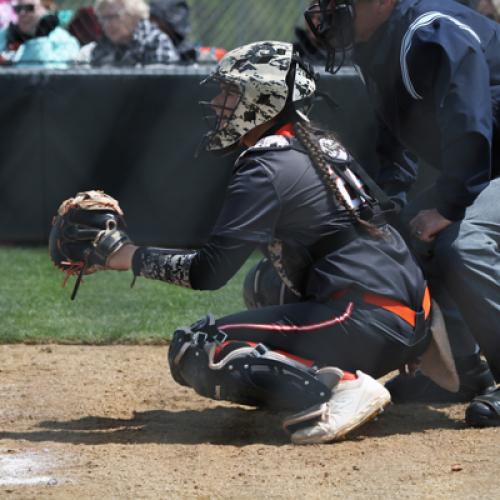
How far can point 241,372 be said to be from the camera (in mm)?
3553

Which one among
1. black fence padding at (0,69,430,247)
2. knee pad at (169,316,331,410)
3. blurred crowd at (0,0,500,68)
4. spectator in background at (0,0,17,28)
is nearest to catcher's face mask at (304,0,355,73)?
knee pad at (169,316,331,410)

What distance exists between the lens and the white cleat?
11.5 feet

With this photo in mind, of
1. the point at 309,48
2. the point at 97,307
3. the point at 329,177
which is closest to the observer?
the point at 329,177

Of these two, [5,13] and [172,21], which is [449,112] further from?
[5,13]

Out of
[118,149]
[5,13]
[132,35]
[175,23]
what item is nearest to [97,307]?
[118,149]

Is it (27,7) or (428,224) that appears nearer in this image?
(428,224)

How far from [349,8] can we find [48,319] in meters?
2.62

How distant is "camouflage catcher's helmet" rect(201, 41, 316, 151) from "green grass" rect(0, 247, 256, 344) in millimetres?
1813

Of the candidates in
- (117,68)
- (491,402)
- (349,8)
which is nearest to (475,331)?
(491,402)

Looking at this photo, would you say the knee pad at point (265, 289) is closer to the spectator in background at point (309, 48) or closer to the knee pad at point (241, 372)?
the knee pad at point (241, 372)

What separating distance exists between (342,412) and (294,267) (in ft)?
1.68

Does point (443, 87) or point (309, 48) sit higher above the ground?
point (443, 87)

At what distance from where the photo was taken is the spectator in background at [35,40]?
8203mm

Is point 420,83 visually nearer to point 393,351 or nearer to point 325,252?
point 325,252
